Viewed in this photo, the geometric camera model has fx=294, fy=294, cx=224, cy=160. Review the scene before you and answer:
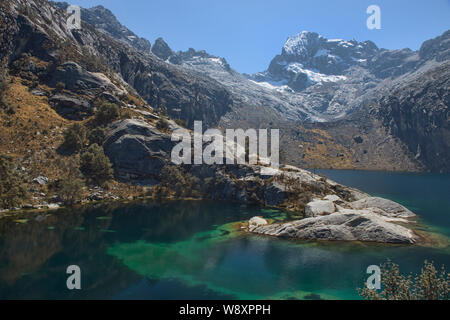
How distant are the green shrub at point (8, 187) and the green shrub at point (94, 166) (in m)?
26.7

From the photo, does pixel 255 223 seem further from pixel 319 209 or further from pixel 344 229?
pixel 344 229

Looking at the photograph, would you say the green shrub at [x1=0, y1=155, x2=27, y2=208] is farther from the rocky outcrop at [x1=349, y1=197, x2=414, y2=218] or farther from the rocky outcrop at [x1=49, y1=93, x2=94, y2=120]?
the rocky outcrop at [x1=349, y1=197, x2=414, y2=218]

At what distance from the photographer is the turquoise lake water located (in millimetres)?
39344

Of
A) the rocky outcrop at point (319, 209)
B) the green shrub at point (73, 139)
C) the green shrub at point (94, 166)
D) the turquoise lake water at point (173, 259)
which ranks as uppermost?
the green shrub at point (73, 139)

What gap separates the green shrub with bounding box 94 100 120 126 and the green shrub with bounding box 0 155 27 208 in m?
50.8

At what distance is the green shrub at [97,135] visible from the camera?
116 m

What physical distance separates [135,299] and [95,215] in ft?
165

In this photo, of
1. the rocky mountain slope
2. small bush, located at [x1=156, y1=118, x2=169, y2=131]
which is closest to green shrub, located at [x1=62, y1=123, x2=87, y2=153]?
the rocky mountain slope

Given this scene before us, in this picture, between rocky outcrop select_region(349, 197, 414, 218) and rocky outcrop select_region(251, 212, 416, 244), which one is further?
rocky outcrop select_region(349, 197, 414, 218)

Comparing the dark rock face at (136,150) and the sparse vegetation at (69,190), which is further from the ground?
the dark rock face at (136,150)

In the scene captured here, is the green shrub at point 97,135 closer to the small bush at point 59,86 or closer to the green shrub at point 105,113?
the green shrub at point 105,113

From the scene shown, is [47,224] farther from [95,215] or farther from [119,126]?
[119,126]

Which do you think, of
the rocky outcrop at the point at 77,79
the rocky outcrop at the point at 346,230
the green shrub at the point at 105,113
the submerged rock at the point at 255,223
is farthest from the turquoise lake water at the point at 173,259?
the rocky outcrop at the point at 77,79
